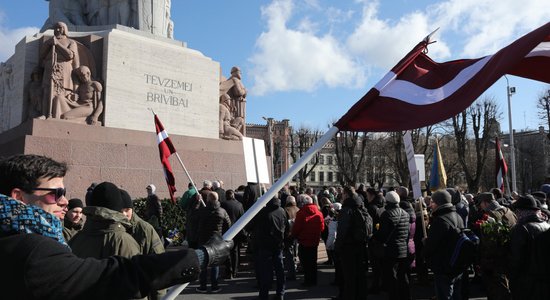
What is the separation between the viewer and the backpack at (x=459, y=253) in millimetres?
5980

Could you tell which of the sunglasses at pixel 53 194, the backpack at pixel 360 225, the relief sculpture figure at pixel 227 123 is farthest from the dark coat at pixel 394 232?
the relief sculpture figure at pixel 227 123

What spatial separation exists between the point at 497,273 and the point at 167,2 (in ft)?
46.9

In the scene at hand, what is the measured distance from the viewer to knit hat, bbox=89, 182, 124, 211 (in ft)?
12.0

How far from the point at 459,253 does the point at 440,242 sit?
0.26m

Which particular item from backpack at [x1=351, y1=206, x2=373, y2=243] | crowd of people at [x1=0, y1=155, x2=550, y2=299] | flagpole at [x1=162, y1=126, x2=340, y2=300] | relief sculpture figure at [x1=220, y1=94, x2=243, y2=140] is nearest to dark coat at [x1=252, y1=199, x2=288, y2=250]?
crowd of people at [x1=0, y1=155, x2=550, y2=299]

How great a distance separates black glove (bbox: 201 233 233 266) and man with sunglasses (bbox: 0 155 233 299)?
0.13m

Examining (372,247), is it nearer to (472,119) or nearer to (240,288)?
(240,288)

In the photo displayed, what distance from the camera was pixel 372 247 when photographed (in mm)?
7895

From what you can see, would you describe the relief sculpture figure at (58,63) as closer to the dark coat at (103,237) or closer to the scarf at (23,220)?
the dark coat at (103,237)

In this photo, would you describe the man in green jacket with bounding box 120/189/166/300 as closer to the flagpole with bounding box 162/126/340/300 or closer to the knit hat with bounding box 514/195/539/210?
→ the flagpole with bounding box 162/126/340/300

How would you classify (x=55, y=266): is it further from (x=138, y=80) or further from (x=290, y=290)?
(x=138, y=80)

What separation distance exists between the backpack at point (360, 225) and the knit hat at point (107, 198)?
15.7 ft

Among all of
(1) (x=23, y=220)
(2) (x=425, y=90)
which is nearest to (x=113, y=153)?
(2) (x=425, y=90)

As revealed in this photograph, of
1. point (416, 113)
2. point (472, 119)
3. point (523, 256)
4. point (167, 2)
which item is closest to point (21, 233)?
point (416, 113)
